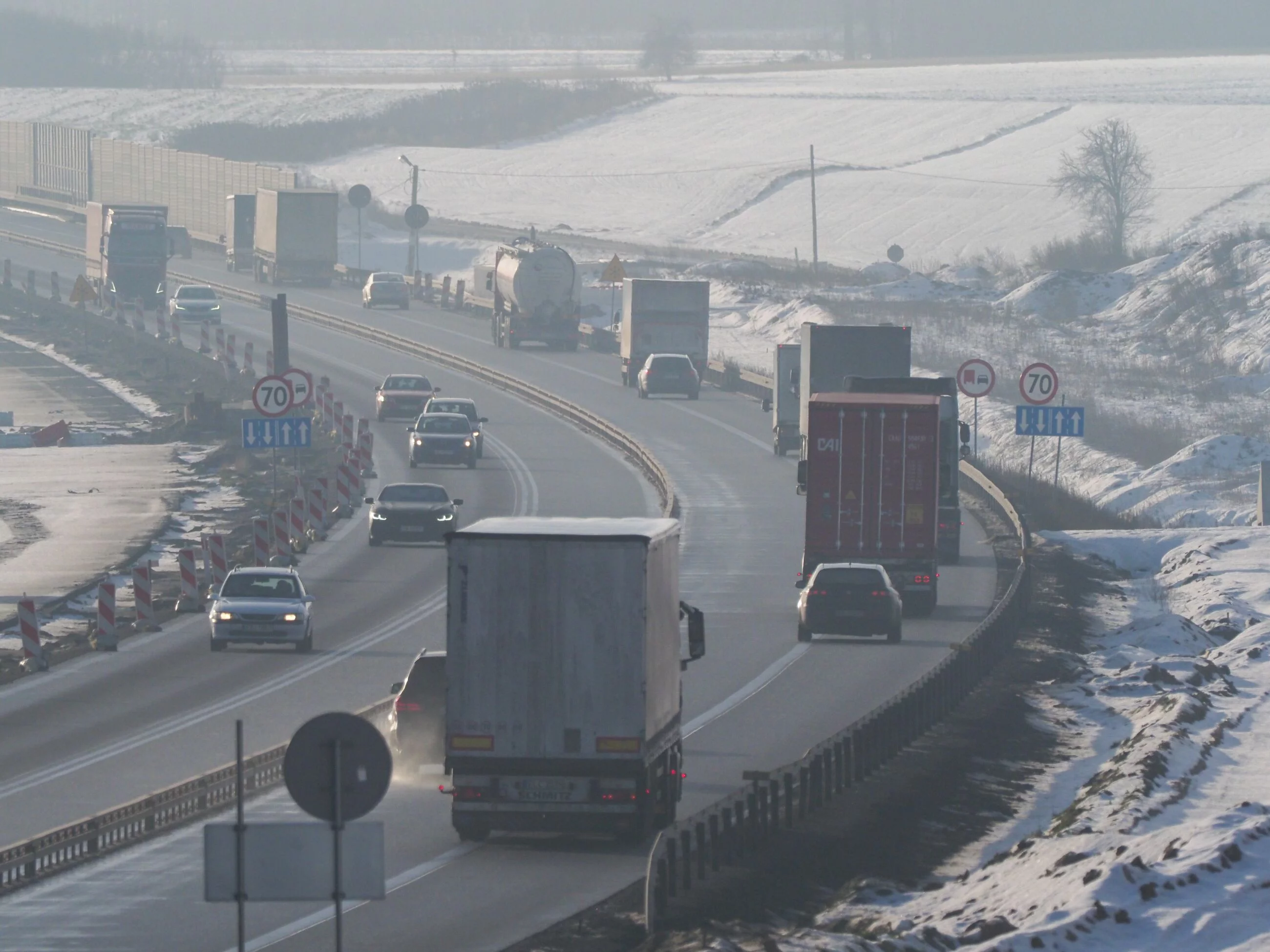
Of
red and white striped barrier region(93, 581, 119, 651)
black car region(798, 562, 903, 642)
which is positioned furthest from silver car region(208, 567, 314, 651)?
black car region(798, 562, 903, 642)

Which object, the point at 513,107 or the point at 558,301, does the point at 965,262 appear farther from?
the point at 513,107

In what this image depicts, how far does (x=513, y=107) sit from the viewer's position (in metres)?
166

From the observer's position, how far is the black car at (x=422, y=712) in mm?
22766

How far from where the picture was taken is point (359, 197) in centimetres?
10119

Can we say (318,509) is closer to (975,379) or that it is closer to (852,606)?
(975,379)

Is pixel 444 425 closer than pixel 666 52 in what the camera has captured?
Yes

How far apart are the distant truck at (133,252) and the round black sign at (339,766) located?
7517 centimetres

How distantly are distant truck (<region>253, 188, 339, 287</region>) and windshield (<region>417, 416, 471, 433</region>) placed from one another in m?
34.9

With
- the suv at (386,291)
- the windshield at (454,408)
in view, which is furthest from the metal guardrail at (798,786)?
the suv at (386,291)

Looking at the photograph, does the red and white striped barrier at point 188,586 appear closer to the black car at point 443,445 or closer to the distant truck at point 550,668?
the black car at point 443,445

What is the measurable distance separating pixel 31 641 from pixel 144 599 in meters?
3.99

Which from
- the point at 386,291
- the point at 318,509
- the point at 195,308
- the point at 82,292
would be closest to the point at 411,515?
the point at 318,509

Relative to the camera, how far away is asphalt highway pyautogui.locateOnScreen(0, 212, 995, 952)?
17.3 m

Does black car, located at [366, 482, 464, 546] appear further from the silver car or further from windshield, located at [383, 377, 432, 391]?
windshield, located at [383, 377, 432, 391]
